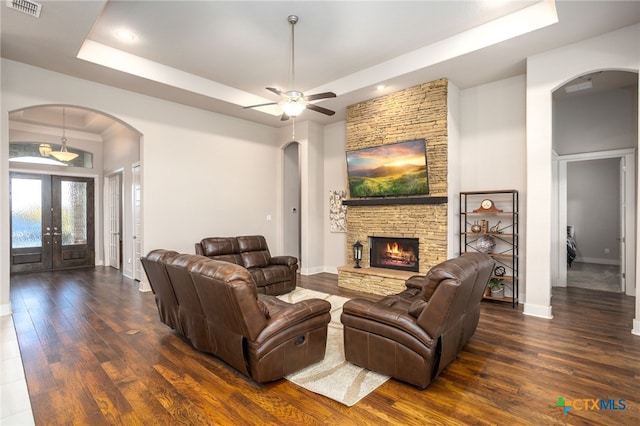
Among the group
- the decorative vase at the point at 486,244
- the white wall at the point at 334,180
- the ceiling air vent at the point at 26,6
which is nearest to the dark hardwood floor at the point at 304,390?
the decorative vase at the point at 486,244

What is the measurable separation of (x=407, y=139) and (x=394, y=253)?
210 centimetres

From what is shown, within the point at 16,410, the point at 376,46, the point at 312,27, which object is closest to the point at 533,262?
the point at 376,46

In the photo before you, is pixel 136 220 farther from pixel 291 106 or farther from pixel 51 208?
pixel 291 106

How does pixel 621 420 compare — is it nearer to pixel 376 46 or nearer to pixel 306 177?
pixel 376 46

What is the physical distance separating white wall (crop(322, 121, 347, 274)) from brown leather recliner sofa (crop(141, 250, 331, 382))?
14.1 feet

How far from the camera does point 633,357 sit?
3.10 meters

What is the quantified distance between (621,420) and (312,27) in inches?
189

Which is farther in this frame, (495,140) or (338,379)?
(495,140)

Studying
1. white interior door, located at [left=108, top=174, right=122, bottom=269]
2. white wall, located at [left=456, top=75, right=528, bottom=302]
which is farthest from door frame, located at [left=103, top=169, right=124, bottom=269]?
white wall, located at [left=456, top=75, right=528, bottom=302]

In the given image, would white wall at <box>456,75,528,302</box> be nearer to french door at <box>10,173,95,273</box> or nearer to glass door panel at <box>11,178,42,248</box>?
french door at <box>10,173,95,273</box>

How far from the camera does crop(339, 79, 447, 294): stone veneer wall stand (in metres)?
5.29

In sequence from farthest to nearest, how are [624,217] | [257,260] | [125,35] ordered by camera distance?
[257,260] < [624,217] < [125,35]

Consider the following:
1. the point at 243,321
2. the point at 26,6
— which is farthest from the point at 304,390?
the point at 26,6

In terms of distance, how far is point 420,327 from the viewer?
249 centimetres
